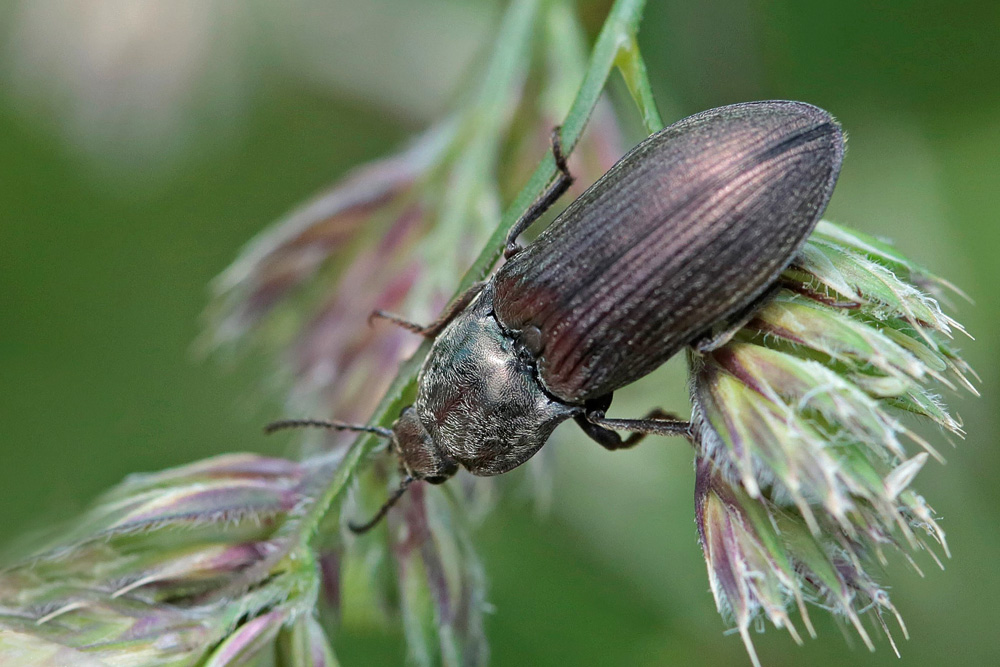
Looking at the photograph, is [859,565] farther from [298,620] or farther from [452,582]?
[298,620]

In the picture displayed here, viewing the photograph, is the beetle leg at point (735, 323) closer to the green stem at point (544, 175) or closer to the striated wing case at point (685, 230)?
the striated wing case at point (685, 230)

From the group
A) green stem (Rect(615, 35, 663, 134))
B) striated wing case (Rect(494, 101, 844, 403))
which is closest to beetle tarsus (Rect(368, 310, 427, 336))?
striated wing case (Rect(494, 101, 844, 403))

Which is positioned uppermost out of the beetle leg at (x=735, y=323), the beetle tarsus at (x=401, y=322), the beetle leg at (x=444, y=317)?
the beetle tarsus at (x=401, y=322)

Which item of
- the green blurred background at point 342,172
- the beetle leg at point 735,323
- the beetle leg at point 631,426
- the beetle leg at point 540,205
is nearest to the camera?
the beetle leg at point 735,323

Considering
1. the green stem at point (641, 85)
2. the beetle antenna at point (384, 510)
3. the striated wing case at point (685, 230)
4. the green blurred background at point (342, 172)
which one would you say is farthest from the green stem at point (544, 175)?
the green blurred background at point (342, 172)

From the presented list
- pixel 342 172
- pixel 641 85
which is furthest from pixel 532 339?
pixel 342 172

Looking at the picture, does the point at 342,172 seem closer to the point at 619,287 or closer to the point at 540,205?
the point at 540,205

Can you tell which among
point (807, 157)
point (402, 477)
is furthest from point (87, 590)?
point (807, 157)
